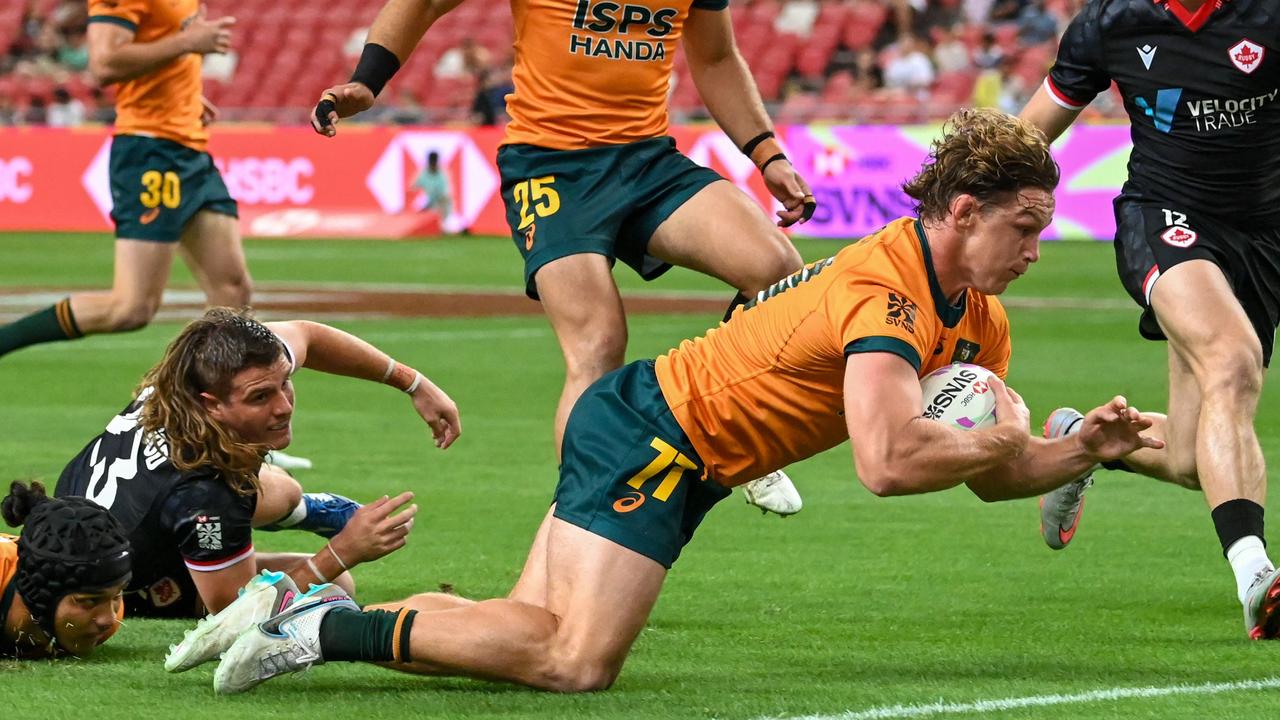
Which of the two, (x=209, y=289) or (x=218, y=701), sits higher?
(x=218, y=701)

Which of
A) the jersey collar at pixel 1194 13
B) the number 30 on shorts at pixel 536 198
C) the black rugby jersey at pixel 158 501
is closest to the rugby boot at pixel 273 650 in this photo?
the black rugby jersey at pixel 158 501

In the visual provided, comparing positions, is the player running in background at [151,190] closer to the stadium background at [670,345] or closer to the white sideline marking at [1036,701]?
the stadium background at [670,345]

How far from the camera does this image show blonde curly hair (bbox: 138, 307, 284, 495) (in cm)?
564

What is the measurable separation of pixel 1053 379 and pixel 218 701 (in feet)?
28.5

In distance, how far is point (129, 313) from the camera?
11.2 meters

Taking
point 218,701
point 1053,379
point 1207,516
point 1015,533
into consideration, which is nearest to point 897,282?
point 218,701

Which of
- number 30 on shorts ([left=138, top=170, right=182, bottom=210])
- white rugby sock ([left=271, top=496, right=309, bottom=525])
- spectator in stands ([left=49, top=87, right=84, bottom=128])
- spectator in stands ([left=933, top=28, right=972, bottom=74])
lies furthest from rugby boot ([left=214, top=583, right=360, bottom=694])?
spectator in stands ([left=49, top=87, right=84, bottom=128])

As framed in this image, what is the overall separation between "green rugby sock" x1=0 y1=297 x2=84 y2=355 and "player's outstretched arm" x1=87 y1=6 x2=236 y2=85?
1.29m

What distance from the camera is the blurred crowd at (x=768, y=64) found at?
27.1m

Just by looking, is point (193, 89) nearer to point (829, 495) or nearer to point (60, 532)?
point (829, 495)

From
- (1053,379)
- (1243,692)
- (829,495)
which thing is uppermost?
(1243,692)

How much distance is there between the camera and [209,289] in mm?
10969

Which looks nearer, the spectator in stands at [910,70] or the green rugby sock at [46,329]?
the green rugby sock at [46,329]

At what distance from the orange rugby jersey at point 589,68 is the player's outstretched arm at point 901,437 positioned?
255 cm
